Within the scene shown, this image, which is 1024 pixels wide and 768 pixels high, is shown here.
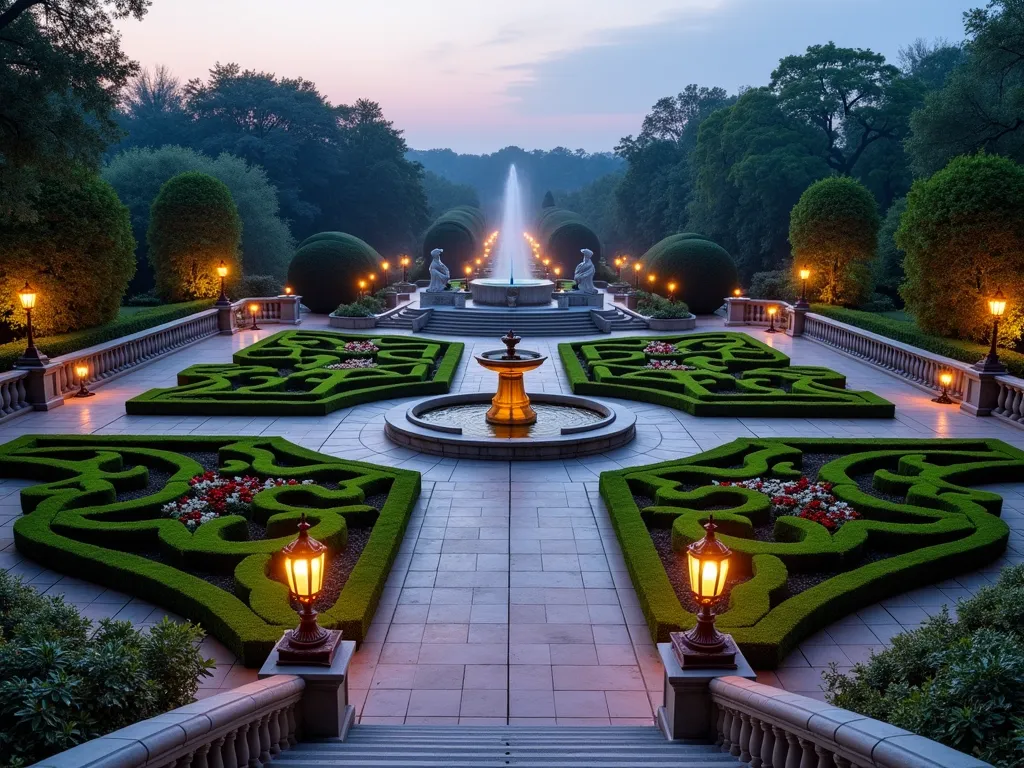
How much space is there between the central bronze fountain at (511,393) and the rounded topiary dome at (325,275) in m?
22.5

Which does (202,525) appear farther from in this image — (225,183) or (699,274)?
(225,183)

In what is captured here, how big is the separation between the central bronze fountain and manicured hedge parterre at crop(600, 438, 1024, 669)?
4210 millimetres

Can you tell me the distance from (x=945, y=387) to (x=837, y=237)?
42.7 feet

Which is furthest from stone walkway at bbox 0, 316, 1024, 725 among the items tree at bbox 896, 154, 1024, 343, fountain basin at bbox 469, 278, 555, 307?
fountain basin at bbox 469, 278, 555, 307

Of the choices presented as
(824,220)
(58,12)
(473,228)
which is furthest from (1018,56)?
(473,228)

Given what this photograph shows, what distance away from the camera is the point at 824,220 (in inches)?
1297

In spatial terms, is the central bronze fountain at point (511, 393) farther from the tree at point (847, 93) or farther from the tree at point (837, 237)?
the tree at point (847, 93)

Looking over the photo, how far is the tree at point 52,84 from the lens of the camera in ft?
59.3

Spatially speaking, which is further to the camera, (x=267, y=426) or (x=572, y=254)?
(x=572, y=254)

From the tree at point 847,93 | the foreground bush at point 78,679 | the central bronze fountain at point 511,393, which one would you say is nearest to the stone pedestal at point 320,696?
the foreground bush at point 78,679

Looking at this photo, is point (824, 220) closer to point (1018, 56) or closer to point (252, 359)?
point (1018, 56)

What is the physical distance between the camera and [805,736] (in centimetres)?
541

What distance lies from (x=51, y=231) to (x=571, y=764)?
20917mm

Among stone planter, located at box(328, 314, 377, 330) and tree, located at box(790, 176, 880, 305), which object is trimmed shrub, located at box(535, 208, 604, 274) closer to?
tree, located at box(790, 176, 880, 305)
